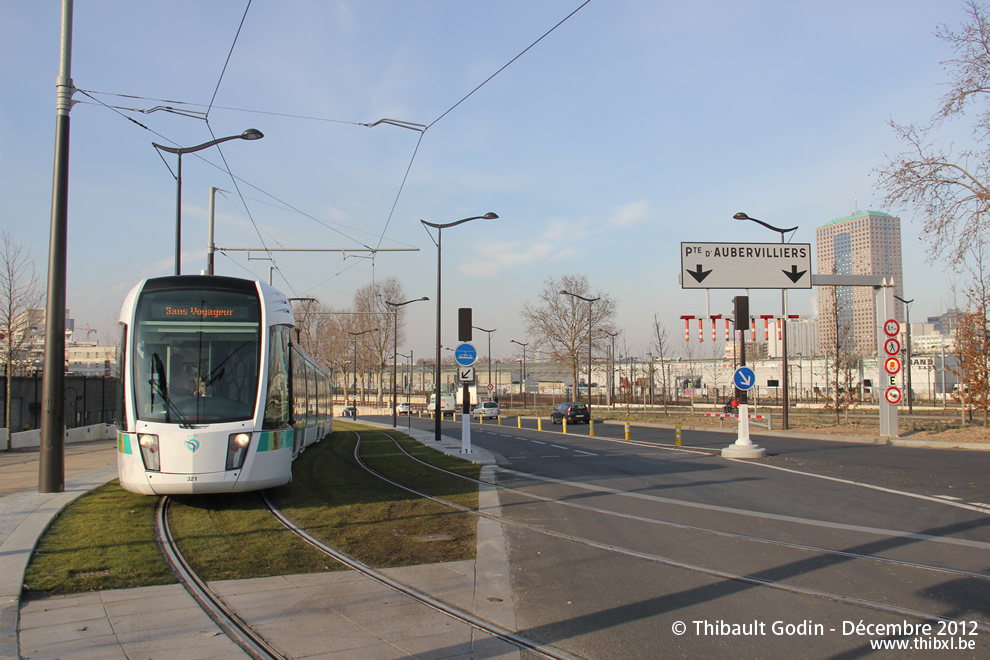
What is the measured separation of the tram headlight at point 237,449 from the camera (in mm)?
9516

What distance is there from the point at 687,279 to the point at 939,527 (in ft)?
46.5

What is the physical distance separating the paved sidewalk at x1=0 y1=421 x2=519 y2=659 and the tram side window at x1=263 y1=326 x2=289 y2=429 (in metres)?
3.34

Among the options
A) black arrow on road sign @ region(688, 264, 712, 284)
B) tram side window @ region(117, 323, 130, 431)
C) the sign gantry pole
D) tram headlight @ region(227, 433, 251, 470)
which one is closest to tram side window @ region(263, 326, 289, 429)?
tram headlight @ region(227, 433, 251, 470)

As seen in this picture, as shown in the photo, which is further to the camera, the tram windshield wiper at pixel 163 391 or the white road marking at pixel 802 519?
the tram windshield wiper at pixel 163 391

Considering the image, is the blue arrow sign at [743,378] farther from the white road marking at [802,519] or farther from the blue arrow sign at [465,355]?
the blue arrow sign at [465,355]

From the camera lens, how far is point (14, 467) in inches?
687

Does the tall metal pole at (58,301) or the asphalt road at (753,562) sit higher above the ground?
the tall metal pole at (58,301)

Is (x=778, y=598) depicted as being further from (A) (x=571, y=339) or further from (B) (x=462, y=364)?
(A) (x=571, y=339)

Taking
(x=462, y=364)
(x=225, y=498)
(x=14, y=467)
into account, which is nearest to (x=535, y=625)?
(x=225, y=498)

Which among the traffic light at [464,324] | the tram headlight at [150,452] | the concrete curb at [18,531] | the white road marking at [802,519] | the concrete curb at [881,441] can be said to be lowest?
the concrete curb at [881,441]

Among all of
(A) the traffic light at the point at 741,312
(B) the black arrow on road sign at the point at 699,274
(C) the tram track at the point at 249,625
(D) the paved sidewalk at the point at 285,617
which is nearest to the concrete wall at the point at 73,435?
(C) the tram track at the point at 249,625

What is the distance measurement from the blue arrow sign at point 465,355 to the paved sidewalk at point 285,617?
11591mm

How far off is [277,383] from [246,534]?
8.21 feet

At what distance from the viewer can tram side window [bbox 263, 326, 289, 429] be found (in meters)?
10.1
